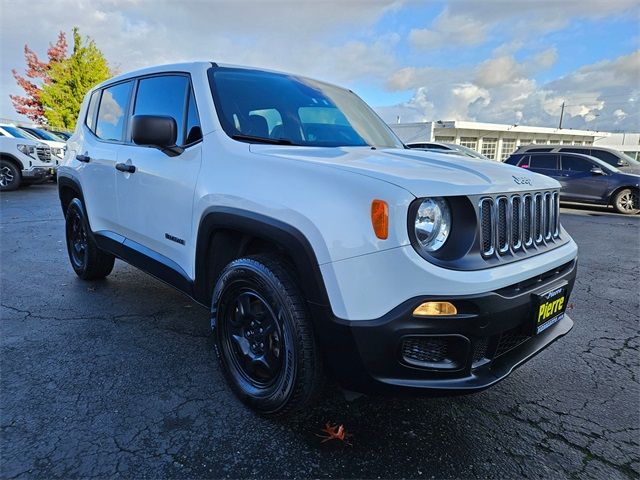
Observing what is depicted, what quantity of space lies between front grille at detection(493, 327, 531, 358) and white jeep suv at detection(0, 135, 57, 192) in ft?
45.1

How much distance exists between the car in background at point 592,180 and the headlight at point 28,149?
46.5 feet

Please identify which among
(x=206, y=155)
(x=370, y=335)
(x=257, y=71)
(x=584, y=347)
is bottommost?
(x=584, y=347)

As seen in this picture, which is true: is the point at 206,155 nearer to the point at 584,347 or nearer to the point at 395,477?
the point at 395,477

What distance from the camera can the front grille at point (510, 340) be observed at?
206cm

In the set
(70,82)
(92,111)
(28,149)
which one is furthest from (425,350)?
(70,82)

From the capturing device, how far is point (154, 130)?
2592 millimetres

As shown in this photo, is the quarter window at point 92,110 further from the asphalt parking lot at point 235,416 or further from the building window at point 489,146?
the building window at point 489,146

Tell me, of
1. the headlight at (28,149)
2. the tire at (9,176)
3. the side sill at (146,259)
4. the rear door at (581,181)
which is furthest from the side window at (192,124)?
the tire at (9,176)

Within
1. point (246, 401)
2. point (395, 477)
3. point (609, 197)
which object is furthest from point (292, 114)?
point (609, 197)

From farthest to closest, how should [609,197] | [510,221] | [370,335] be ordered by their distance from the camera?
[609,197] < [510,221] < [370,335]

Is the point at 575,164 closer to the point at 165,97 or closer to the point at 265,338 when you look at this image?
the point at 165,97

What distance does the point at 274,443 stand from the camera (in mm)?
2156

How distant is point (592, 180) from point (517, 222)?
1138 centimetres

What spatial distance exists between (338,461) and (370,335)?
2.27 feet
